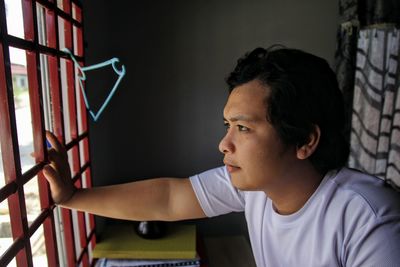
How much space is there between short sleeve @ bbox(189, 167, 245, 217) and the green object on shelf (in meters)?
0.25

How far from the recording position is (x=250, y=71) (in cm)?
84

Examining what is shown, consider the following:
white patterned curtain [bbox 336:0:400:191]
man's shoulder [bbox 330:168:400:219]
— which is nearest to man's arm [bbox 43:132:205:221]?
man's shoulder [bbox 330:168:400:219]

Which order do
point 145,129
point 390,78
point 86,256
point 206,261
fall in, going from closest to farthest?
point 86,256 → point 206,261 → point 390,78 → point 145,129

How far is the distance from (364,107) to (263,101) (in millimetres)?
929

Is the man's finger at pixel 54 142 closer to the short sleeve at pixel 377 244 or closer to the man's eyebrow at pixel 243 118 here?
the man's eyebrow at pixel 243 118

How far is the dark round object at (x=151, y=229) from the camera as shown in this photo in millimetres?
1299

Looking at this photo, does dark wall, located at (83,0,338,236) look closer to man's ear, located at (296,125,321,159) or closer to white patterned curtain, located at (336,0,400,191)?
white patterned curtain, located at (336,0,400,191)

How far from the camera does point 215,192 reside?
1072 millimetres

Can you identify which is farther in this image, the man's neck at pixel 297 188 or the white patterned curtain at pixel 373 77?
the white patterned curtain at pixel 373 77

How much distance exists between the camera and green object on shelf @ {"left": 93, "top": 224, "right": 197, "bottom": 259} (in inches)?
47.8

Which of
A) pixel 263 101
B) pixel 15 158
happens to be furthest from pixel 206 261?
pixel 15 158

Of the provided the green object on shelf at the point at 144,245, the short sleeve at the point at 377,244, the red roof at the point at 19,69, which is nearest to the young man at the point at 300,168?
the short sleeve at the point at 377,244

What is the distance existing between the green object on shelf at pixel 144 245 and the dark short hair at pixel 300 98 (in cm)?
64

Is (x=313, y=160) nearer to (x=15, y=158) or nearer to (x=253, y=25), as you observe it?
(x=15, y=158)
